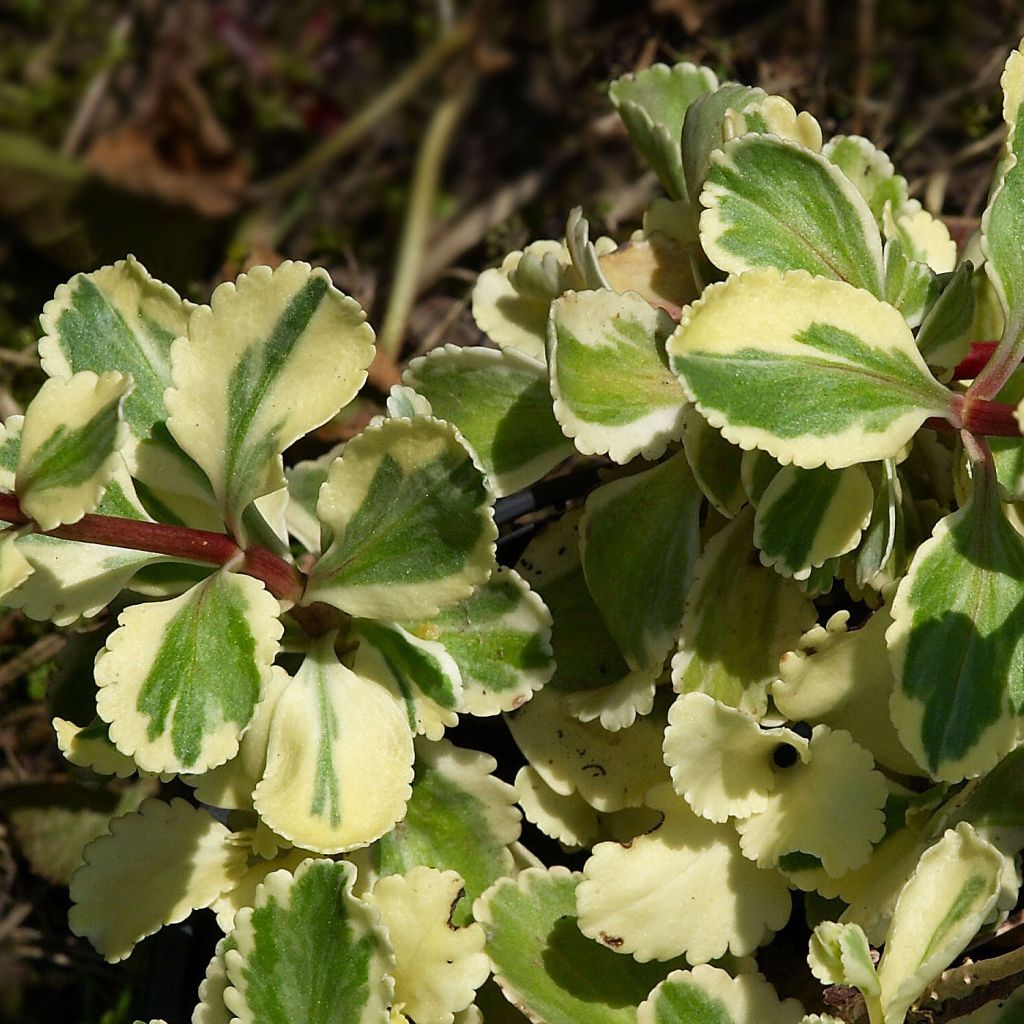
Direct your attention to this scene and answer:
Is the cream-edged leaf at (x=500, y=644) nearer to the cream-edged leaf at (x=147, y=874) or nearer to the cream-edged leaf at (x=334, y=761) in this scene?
the cream-edged leaf at (x=334, y=761)

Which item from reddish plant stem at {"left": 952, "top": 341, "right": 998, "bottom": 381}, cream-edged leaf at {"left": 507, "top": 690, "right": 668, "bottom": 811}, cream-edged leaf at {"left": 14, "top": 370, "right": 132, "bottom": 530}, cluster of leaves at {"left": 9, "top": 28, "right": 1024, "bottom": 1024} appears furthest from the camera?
cream-edged leaf at {"left": 507, "top": 690, "right": 668, "bottom": 811}

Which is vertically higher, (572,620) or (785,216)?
(785,216)

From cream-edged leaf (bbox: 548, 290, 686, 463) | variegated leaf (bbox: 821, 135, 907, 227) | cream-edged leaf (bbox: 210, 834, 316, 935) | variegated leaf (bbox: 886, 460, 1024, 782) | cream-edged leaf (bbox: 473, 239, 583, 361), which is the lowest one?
cream-edged leaf (bbox: 210, 834, 316, 935)

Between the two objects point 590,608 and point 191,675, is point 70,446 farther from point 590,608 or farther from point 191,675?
point 590,608

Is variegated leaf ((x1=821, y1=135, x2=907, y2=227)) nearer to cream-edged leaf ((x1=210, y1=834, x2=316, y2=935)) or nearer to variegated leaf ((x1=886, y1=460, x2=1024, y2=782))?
variegated leaf ((x1=886, y1=460, x2=1024, y2=782))

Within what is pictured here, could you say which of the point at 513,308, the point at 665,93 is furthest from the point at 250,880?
the point at 665,93

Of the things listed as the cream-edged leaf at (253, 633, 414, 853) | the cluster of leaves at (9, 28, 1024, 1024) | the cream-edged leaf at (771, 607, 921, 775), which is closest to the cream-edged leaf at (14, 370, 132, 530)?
the cluster of leaves at (9, 28, 1024, 1024)
